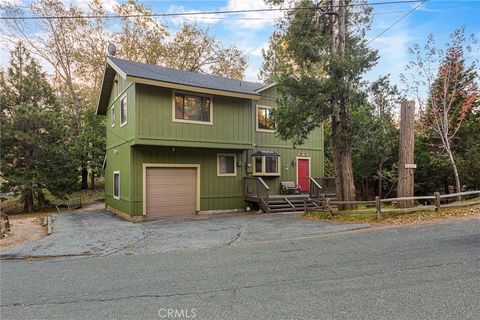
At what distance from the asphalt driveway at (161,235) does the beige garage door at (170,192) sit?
1381 millimetres

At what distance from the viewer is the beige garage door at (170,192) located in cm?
1293

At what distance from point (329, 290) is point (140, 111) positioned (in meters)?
10.1

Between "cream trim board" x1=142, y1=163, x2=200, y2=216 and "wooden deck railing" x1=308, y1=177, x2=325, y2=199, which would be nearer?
"cream trim board" x1=142, y1=163, x2=200, y2=216

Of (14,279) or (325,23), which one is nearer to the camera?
(14,279)

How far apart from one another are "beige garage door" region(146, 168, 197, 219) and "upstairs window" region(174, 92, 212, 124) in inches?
91.1

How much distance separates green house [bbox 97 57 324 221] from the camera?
1246cm

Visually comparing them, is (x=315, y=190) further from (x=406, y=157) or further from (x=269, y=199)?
(x=406, y=157)

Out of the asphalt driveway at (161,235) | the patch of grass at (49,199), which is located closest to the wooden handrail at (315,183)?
the asphalt driveway at (161,235)

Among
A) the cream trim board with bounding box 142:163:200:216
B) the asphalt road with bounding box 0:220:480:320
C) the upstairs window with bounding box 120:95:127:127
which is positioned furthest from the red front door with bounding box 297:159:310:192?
A: the asphalt road with bounding box 0:220:480:320

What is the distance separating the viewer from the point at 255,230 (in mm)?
9500

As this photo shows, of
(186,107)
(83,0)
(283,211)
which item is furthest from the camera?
(83,0)

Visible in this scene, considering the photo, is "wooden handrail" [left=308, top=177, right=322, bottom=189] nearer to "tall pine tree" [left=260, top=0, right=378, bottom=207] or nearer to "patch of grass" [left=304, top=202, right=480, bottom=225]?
"tall pine tree" [left=260, top=0, right=378, bottom=207]

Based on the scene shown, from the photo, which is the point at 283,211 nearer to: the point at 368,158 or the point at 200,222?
the point at 200,222

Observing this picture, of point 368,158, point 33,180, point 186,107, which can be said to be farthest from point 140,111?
point 368,158
